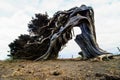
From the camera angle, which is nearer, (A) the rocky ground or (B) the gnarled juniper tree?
(A) the rocky ground

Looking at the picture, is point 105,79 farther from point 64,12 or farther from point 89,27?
point 64,12

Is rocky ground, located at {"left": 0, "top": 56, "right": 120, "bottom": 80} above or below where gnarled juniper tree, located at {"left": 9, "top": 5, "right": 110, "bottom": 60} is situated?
below

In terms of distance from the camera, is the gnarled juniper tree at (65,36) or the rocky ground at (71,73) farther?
the gnarled juniper tree at (65,36)

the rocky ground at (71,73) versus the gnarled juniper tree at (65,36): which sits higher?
the gnarled juniper tree at (65,36)

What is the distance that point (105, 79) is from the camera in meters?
10.5

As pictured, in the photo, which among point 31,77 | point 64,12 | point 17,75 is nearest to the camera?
point 31,77

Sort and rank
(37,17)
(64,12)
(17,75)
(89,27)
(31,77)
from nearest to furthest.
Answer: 1. (31,77)
2. (17,75)
3. (89,27)
4. (64,12)
5. (37,17)

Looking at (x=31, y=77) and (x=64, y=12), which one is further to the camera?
(x=64, y=12)

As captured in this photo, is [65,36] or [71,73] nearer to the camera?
[71,73]

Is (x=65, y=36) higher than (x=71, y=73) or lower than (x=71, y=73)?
higher

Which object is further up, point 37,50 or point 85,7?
point 85,7

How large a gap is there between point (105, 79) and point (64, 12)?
964 centimetres

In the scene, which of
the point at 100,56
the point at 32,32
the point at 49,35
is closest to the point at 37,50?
the point at 49,35

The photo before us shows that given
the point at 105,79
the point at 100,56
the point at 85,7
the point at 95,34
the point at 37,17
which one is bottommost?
the point at 105,79
